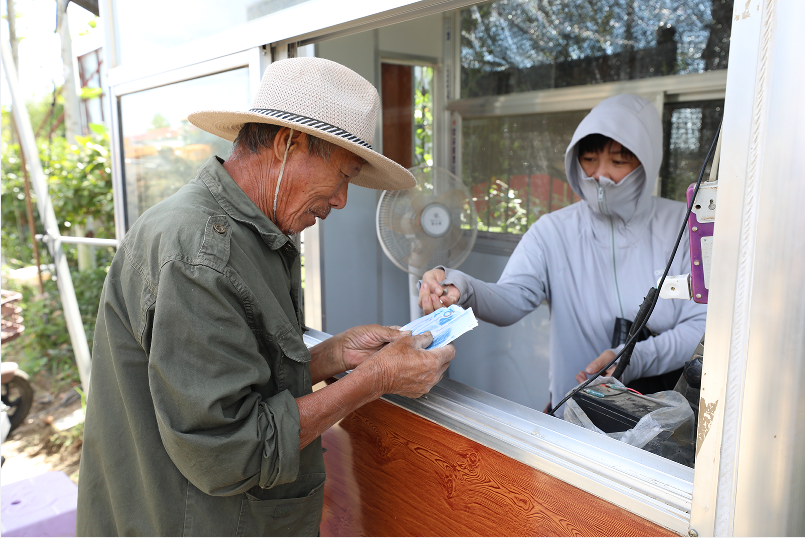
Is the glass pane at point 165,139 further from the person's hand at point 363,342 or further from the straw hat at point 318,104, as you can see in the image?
the person's hand at point 363,342

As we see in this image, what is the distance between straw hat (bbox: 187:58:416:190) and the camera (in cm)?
131

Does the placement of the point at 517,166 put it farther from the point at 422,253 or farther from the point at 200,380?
the point at 200,380

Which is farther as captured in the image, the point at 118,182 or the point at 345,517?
the point at 118,182

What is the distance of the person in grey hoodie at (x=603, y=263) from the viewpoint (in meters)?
2.09

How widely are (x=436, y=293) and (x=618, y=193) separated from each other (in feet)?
2.99

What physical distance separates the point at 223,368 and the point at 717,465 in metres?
1.00

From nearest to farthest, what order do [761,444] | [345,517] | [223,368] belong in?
[761,444] < [223,368] < [345,517]

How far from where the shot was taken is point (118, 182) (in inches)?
129

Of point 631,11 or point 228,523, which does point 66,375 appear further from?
point 631,11

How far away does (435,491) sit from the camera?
1651 millimetres

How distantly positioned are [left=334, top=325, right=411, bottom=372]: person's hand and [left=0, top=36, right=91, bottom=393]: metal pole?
9.82 ft

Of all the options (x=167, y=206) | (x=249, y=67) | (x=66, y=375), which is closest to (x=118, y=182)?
(x=249, y=67)

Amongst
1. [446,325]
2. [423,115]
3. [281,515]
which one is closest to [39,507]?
[281,515]

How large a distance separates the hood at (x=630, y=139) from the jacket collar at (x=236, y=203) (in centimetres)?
146
